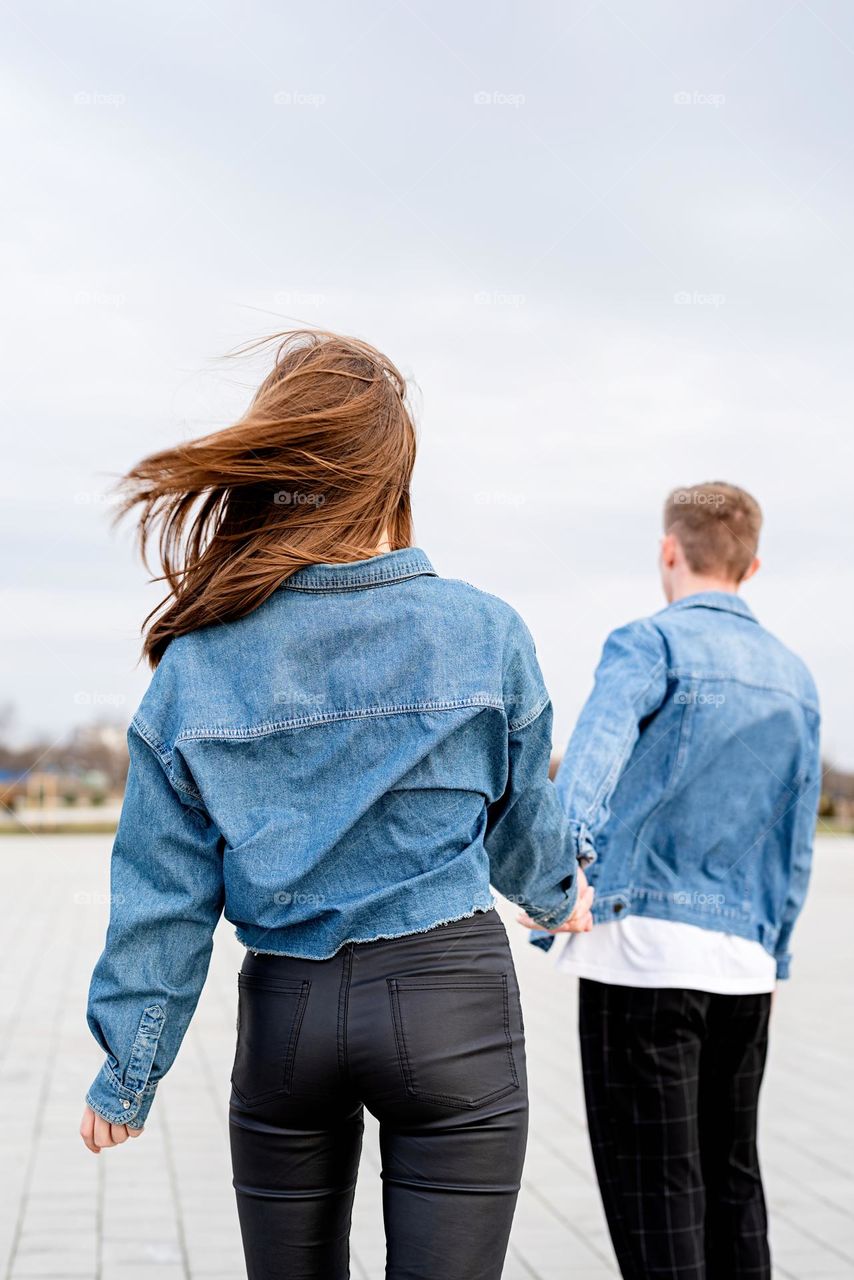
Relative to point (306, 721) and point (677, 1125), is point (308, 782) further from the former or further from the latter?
point (677, 1125)

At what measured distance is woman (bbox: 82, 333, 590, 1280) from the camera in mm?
1906

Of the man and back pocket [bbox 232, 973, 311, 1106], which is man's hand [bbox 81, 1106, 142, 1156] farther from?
the man

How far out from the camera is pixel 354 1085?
1.91 metres

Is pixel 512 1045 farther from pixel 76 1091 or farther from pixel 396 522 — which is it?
pixel 76 1091

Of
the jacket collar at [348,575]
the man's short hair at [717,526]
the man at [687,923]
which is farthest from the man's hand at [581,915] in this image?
the man's short hair at [717,526]

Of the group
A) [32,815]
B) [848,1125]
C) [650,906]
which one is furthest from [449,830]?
[32,815]

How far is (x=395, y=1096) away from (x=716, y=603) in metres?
1.64

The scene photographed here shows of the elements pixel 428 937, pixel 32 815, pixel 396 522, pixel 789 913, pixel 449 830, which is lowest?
pixel 32 815

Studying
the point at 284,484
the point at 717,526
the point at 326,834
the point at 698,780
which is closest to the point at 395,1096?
the point at 326,834

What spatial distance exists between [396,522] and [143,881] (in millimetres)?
636

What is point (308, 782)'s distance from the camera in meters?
1.97

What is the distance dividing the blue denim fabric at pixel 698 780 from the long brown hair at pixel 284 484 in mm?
1027

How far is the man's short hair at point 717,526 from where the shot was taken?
3221mm

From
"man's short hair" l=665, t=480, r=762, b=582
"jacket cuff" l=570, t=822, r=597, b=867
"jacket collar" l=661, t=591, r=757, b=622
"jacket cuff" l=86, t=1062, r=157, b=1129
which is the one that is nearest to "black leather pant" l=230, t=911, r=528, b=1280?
"jacket cuff" l=86, t=1062, r=157, b=1129
